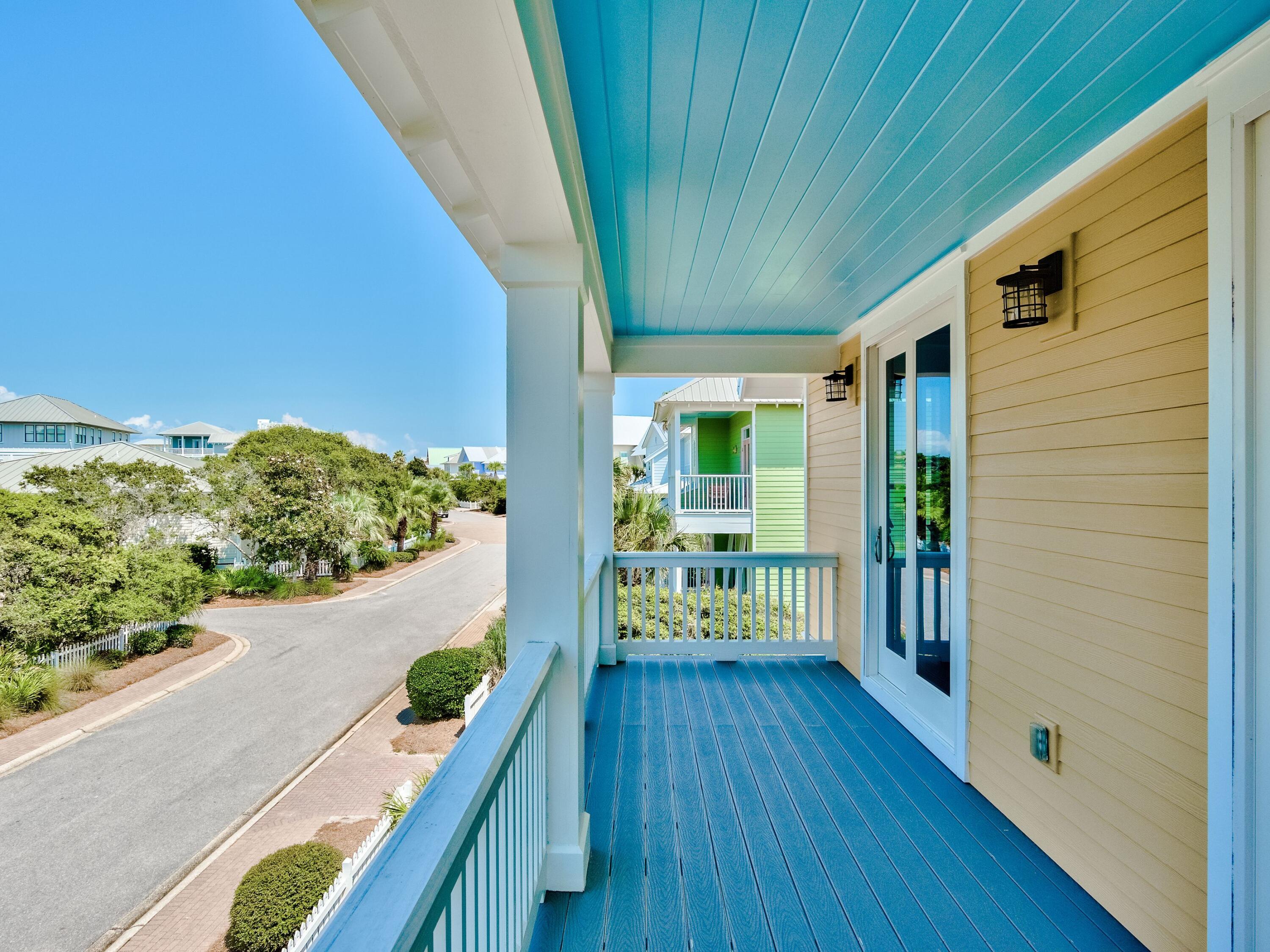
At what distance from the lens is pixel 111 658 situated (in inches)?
306

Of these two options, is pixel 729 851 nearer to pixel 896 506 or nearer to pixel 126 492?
pixel 896 506

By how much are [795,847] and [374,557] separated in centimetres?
1790

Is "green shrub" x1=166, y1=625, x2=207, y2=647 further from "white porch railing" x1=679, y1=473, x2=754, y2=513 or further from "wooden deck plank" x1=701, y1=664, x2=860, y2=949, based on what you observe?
"wooden deck plank" x1=701, y1=664, x2=860, y2=949

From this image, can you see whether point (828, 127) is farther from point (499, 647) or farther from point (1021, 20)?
point (499, 647)

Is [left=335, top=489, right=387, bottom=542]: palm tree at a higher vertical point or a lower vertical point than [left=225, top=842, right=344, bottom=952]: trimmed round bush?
higher

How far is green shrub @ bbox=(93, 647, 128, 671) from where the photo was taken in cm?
748

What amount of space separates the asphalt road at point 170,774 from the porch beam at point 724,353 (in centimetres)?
514

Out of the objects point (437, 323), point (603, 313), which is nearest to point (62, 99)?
point (603, 313)

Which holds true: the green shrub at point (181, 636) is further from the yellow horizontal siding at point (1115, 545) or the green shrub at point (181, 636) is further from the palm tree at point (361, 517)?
the yellow horizontal siding at point (1115, 545)

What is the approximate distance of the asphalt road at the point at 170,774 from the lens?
498 centimetres

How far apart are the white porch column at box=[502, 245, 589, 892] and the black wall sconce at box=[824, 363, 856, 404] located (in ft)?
8.72

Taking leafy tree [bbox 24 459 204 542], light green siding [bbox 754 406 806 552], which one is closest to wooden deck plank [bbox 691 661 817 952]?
light green siding [bbox 754 406 806 552]

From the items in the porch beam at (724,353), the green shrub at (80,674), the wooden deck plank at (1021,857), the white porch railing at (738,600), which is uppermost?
the porch beam at (724,353)

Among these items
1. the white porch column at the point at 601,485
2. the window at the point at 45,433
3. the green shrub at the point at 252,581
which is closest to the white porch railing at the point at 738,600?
the white porch column at the point at 601,485
